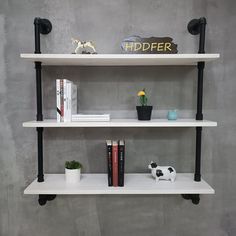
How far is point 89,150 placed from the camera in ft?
4.80

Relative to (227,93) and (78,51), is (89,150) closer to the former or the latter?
(78,51)

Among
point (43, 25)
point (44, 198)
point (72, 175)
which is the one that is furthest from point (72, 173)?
point (43, 25)

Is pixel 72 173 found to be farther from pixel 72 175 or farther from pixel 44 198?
pixel 44 198

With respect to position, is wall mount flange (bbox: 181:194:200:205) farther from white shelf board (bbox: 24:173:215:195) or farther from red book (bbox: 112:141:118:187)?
red book (bbox: 112:141:118:187)

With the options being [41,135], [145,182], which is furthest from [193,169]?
[41,135]

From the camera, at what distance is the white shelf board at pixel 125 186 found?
3.93 ft

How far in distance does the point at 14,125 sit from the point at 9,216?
65cm

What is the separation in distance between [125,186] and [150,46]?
0.84 metres

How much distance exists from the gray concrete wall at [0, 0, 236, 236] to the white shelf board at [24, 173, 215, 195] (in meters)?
0.10

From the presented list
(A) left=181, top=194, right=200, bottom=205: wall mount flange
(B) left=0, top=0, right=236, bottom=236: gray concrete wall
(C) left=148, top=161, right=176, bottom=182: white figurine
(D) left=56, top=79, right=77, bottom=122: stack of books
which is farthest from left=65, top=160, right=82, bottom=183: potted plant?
(A) left=181, top=194, right=200, bottom=205: wall mount flange

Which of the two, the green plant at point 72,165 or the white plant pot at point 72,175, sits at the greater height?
the green plant at point 72,165

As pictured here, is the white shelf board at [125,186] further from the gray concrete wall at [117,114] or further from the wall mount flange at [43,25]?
the wall mount flange at [43,25]

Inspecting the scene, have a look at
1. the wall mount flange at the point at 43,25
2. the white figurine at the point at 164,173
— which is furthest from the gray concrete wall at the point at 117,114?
the white figurine at the point at 164,173

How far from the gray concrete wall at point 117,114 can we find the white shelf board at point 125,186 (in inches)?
3.9
